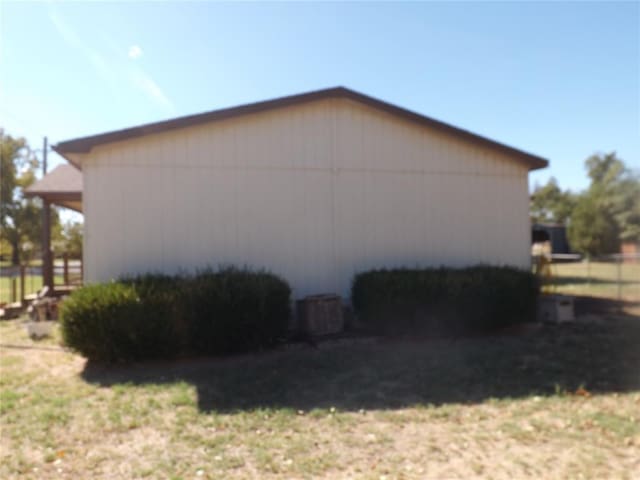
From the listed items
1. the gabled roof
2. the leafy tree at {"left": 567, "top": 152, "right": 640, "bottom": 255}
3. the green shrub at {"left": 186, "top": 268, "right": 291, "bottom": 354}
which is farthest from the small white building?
the leafy tree at {"left": 567, "top": 152, "right": 640, "bottom": 255}

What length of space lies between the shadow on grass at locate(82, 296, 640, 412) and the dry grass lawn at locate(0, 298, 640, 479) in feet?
0.09

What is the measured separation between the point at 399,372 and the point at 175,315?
10.0 feet

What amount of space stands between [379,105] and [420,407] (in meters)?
5.70

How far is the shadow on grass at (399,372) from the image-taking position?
480cm

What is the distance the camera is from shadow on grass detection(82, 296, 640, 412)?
480cm

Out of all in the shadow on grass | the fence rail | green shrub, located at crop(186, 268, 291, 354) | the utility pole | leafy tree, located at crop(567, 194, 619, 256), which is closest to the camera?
the shadow on grass

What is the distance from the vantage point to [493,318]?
7.55 m

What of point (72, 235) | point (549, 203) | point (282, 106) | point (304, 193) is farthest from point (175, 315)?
point (549, 203)

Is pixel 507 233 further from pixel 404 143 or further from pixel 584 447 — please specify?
pixel 584 447

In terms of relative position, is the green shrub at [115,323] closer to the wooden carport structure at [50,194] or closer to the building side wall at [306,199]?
the building side wall at [306,199]

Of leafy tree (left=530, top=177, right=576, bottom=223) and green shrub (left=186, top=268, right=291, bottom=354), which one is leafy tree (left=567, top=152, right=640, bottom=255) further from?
leafy tree (left=530, top=177, right=576, bottom=223)

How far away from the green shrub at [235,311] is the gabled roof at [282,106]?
2.54 m

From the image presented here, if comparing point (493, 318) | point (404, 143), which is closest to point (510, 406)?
point (493, 318)

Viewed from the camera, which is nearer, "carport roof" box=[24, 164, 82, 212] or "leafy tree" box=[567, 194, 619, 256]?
"carport roof" box=[24, 164, 82, 212]
